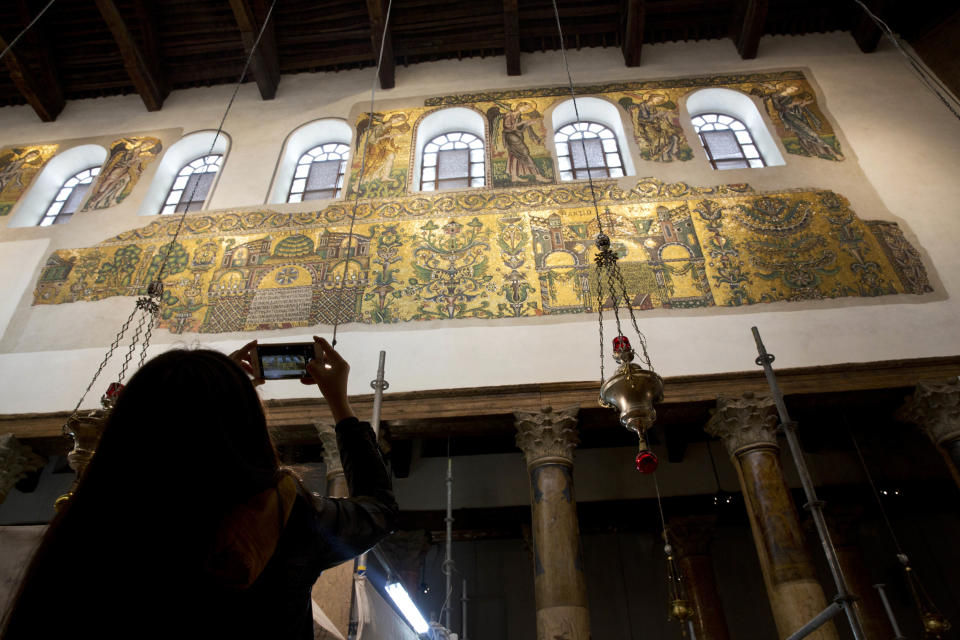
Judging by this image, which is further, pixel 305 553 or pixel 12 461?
pixel 12 461

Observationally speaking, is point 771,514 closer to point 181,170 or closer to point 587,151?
point 587,151

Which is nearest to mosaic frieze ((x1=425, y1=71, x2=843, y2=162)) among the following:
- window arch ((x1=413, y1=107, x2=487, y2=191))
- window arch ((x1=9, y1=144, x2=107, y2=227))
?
window arch ((x1=413, y1=107, x2=487, y2=191))

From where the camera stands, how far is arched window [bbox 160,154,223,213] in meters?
9.70

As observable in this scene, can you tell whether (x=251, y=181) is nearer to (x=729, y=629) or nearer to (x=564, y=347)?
(x=564, y=347)

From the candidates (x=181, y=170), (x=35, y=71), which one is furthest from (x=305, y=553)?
(x=35, y=71)

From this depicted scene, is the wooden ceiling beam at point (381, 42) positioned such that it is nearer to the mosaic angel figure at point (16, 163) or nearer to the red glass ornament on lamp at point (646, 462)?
the mosaic angel figure at point (16, 163)

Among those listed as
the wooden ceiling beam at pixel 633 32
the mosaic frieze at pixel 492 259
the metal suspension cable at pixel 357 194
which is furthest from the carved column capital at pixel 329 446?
the wooden ceiling beam at pixel 633 32

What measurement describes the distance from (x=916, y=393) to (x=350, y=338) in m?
5.83

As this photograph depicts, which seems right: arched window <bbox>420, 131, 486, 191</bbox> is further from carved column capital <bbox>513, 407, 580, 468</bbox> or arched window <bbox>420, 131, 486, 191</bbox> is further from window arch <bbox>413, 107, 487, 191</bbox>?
carved column capital <bbox>513, 407, 580, 468</bbox>

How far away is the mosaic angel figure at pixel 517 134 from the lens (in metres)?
9.04

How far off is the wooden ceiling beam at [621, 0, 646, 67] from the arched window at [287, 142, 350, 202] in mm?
4654

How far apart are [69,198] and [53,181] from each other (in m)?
0.45

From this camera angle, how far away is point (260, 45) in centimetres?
1035

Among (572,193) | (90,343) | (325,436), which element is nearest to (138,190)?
(90,343)
